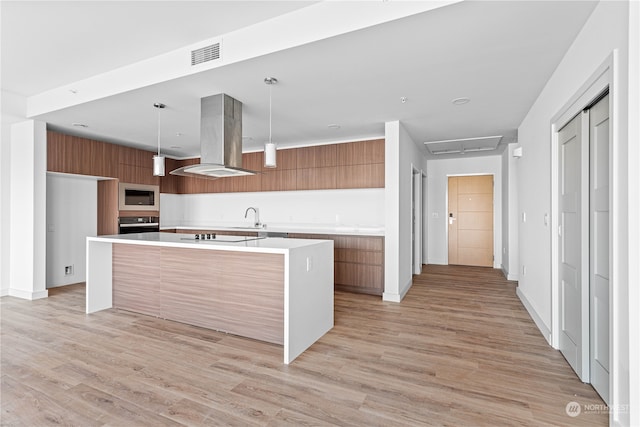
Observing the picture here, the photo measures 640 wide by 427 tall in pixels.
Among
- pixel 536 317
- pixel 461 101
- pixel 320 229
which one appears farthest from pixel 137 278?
pixel 536 317

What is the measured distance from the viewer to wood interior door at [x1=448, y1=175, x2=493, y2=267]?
22.7 ft

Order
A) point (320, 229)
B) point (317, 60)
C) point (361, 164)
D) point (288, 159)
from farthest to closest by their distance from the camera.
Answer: point (288, 159) < point (320, 229) < point (361, 164) < point (317, 60)

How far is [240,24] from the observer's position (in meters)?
2.47

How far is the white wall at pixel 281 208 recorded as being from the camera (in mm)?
5602

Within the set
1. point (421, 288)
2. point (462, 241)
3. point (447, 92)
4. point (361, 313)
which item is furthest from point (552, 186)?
point (462, 241)

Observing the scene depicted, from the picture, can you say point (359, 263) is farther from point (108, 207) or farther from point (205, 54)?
point (108, 207)

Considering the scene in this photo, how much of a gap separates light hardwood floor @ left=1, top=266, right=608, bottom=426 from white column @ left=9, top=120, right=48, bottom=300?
3.16 ft

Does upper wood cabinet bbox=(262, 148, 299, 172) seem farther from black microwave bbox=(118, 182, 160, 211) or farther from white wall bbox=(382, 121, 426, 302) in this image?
black microwave bbox=(118, 182, 160, 211)

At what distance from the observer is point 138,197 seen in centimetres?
591

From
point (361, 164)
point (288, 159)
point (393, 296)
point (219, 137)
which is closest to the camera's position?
point (219, 137)

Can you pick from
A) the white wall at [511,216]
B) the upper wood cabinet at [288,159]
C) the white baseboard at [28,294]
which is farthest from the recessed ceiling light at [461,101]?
the white baseboard at [28,294]

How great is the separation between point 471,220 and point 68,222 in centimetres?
789

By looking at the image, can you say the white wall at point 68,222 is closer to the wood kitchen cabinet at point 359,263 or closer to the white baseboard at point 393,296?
the wood kitchen cabinet at point 359,263

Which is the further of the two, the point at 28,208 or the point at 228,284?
the point at 28,208
